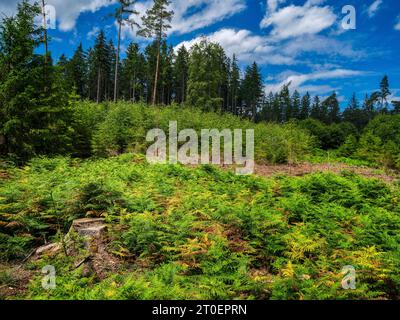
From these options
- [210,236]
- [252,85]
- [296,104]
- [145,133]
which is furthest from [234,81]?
[210,236]

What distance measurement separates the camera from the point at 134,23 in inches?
1112

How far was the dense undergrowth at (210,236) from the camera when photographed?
14.7 feet

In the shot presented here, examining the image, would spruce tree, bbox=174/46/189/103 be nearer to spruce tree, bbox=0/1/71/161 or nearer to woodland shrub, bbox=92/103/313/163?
woodland shrub, bbox=92/103/313/163

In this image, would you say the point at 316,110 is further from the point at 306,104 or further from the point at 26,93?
the point at 26,93

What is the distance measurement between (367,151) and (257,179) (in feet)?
47.8

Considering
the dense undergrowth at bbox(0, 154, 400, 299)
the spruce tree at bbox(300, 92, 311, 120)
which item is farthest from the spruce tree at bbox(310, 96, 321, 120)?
the dense undergrowth at bbox(0, 154, 400, 299)

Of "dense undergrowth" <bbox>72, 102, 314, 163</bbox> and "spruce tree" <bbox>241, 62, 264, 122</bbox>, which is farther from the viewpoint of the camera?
"spruce tree" <bbox>241, 62, 264, 122</bbox>

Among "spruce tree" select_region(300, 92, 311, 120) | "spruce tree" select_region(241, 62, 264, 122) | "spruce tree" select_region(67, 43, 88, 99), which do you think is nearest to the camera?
"spruce tree" select_region(67, 43, 88, 99)

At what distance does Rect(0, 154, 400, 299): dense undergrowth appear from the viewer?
14.7ft

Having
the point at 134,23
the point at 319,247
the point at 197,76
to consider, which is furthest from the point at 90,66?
the point at 319,247

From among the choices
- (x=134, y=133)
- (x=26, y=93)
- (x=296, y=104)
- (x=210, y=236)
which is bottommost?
(x=210, y=236)

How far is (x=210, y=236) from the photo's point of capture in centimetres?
598
